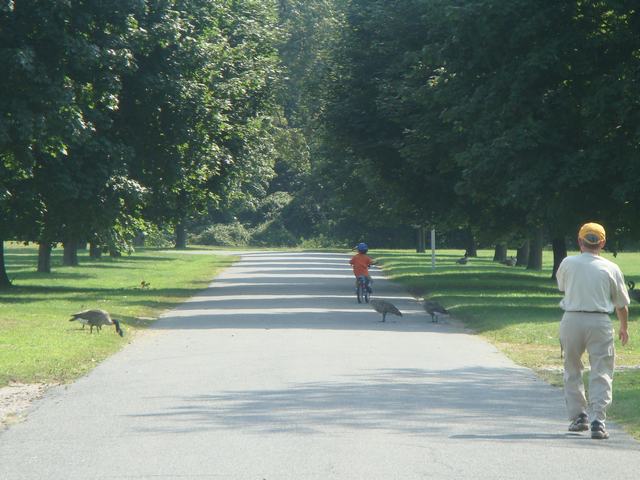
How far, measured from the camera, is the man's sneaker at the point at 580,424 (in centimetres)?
1067

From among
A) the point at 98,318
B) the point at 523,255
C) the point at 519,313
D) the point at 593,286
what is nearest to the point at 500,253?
the point at 523,255

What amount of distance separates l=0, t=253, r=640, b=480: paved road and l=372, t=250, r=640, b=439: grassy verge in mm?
676

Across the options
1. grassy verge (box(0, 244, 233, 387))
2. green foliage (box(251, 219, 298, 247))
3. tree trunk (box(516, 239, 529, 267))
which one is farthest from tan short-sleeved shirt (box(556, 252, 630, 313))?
green foliage (box(251, 219, 298, 247))

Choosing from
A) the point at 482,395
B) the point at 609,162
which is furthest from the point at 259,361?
the point at 609,162

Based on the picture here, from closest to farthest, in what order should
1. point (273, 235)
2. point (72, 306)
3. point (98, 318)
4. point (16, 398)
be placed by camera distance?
point (16, 398)
point (98, 318)
point (72, 306)
point (273, 235)

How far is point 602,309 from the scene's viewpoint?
10.8 m

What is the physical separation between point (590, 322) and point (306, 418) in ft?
8.91

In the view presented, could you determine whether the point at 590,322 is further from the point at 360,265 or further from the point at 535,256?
the point at 535,256

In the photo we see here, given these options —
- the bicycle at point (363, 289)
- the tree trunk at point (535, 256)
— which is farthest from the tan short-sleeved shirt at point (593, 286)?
the tree trunk at point (535, 256)

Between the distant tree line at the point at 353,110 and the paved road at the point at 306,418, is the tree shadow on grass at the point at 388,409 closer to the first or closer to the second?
the paved road at the point at 306,418

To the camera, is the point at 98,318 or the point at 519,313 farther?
the point at 519,313

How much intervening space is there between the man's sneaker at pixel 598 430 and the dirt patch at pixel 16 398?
5.13m

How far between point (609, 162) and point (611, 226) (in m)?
3.77

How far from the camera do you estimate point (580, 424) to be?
10672mm
